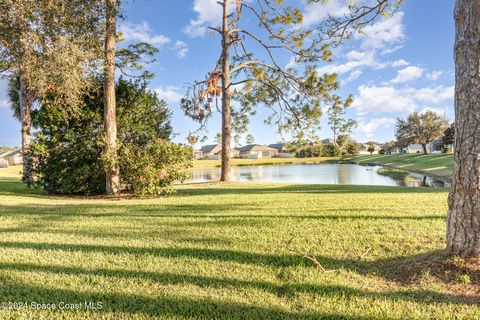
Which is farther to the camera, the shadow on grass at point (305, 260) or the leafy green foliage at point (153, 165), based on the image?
the leafy green foliage at point (153, 165)

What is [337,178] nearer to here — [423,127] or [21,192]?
[21,192]

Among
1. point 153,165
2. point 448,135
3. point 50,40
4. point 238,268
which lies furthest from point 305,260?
point 448,135

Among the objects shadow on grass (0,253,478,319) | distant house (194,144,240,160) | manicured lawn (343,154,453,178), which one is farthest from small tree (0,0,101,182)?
distant house (194,144,240,160)

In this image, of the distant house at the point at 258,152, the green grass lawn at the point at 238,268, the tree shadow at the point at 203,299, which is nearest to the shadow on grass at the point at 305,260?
the green grass lawn at the point at 238,268

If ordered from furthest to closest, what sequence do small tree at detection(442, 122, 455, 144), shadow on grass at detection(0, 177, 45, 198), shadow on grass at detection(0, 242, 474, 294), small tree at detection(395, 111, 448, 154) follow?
small tree at detection(395, 111, 448, 154) → small tree at detection(442, 122, 455, 144) → shadow on grass at detection(0, 177, 45, 198) → shadow on grass at detection(0, 242, 474, 294)

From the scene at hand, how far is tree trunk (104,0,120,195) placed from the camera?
948 centimetres

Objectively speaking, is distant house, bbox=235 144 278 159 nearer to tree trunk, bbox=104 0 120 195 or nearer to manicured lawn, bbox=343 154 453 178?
manicured lawn, bbox=343 154 453 178

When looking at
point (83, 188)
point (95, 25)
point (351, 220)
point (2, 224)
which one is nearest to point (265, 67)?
point (95, 25)

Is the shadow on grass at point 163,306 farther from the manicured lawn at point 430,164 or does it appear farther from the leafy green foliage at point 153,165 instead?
the manicured lawn at point 430,164

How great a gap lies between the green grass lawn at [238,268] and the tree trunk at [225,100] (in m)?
9.49

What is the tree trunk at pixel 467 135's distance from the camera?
9.41 ft

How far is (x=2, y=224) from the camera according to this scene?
5297mm

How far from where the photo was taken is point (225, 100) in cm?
1483

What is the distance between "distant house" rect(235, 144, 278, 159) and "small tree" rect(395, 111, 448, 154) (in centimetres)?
4107
